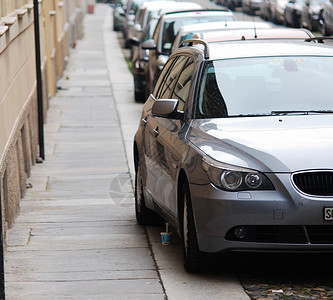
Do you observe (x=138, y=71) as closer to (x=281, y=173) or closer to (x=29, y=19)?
(x=29, y=19)

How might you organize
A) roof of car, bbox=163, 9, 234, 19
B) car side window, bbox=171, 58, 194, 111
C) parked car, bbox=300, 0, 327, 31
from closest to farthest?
car side window, bbox=171, 58, 194, 111, roof of car, bbox=163, 9, 234, 19, parked car, bbox=300, 0, 327, 31

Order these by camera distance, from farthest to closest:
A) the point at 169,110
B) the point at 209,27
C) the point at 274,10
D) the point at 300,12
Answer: the point at 274,10 → the point at 300,12 → the point at 209,27 → the point at 169,110

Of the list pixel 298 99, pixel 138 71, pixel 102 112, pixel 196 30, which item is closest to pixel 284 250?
pixel 298 99

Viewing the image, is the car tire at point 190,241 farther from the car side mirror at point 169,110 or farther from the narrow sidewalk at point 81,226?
the car side mirror at point 169,110

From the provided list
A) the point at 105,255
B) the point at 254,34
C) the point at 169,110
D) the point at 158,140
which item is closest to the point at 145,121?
the point at 158,140

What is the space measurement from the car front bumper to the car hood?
0.17 m

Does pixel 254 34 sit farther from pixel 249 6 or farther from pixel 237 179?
pixel 249 6

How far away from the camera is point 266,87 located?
754 centimetres

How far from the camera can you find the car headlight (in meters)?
6.36

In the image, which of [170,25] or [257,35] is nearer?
[257,35]

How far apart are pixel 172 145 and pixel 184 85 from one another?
0.67 metres

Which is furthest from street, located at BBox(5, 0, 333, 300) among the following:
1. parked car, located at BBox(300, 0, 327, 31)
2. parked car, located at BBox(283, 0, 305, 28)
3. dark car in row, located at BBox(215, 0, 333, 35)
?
parked car, located at BBox(283, 0, 305, 28)

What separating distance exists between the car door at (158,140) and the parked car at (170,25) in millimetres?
8131

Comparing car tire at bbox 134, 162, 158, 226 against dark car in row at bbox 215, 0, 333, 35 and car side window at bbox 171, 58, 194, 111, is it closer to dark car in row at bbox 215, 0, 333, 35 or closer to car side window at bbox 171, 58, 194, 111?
car side window at bbox 171, 58, 194, 111
